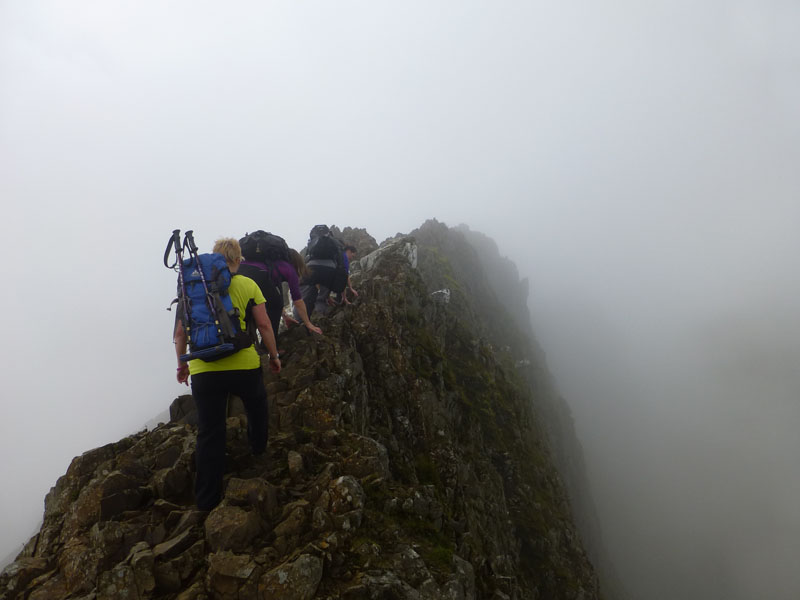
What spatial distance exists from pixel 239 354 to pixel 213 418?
1.23m

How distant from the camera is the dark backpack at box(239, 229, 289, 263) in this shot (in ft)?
33.2


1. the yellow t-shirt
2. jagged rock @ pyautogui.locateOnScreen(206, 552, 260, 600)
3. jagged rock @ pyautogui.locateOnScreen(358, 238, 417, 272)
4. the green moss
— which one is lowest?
the green moss

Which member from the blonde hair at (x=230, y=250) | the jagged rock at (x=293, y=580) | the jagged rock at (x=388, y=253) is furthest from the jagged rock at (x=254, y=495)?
the jagged rock at (x=388, y=253)

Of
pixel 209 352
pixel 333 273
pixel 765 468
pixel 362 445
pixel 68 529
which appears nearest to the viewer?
pixel 209 352

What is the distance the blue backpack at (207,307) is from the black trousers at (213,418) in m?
A: 0.49

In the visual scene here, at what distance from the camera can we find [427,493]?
9641 millimetres

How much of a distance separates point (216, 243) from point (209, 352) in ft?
8.79

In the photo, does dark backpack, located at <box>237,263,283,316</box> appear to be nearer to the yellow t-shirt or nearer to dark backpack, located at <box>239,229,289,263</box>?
dark backpack, located at <box>239,229,289,263</box>

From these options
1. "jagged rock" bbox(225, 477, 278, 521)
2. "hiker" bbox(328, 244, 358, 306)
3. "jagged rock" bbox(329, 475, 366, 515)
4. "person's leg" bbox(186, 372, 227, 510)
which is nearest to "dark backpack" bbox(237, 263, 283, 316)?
"person's leg" bbox(186, 372, 227, 510)

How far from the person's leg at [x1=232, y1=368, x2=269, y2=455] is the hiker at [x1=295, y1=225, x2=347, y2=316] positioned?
6239 mm

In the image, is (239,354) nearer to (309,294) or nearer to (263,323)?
(263,323)

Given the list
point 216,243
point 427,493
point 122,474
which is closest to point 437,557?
point 427,493

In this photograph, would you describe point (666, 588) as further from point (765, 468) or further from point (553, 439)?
point (765, 468)

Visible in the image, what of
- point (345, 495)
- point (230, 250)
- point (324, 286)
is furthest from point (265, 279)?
point (345, 495)
